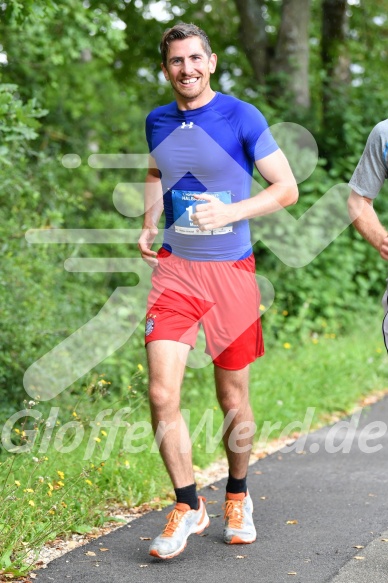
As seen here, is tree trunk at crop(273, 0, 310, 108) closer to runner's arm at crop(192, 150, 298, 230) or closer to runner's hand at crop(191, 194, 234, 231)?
runner's arm at crop(192, 150, 298, 230)

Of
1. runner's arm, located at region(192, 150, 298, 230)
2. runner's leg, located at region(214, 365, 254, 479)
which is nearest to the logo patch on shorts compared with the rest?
runner's leg, located at region(214, 365, 254, 479)

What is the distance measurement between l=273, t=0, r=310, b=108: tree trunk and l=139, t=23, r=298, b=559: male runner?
29.4ft

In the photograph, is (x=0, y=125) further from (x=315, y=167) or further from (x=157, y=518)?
(x=315, y=167)

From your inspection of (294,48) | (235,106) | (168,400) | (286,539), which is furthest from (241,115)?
(294,48)

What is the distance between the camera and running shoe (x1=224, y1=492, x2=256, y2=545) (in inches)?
188

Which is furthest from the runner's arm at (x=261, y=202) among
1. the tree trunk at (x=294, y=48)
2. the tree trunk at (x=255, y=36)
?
the tree trunk at (x=255, y=36)

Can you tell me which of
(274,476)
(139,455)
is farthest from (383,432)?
(139,455)

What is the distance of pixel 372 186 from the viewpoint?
4383mm

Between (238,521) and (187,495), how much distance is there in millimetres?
343

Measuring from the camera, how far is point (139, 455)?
6.01 metres

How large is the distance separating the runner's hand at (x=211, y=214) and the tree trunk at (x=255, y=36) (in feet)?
31.5

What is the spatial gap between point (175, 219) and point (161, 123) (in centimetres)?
48

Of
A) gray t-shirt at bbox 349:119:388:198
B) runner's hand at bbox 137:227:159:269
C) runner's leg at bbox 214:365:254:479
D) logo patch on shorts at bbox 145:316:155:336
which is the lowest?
runner's leg at bbox 214:365:254:479

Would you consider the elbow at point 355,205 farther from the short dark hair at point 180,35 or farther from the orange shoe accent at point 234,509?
the orange shoe accent at point 234,509
